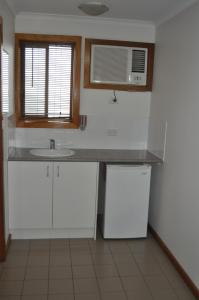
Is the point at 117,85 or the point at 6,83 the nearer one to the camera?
the point at 6,83

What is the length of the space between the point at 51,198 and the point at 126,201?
81 cm

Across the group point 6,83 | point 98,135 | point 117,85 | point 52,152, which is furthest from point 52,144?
point 117,85

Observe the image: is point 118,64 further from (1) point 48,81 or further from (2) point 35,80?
(2) point 35,80

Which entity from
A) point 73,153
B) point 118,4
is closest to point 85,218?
point 73,153

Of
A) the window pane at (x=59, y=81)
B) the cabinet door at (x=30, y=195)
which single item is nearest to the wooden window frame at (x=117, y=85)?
the window pane at (x=59, y=81)

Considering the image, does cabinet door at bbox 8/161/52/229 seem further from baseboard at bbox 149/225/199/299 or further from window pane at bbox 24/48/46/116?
baseboard at bbox 149/225/199/299

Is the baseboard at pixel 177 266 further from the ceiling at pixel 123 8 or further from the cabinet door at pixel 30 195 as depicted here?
the ceiling at pixel 123 8

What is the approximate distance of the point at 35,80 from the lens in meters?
3.84

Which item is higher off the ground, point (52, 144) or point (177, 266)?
point (52, 144)

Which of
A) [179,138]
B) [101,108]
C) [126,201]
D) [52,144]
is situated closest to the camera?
[179,138]

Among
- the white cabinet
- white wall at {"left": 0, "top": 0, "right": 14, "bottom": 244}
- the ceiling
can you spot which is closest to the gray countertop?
the white cabinet

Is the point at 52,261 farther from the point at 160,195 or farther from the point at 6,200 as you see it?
the point at 160,195

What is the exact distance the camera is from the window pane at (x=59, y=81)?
12.6 ft

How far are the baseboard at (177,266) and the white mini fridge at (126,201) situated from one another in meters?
0.18
